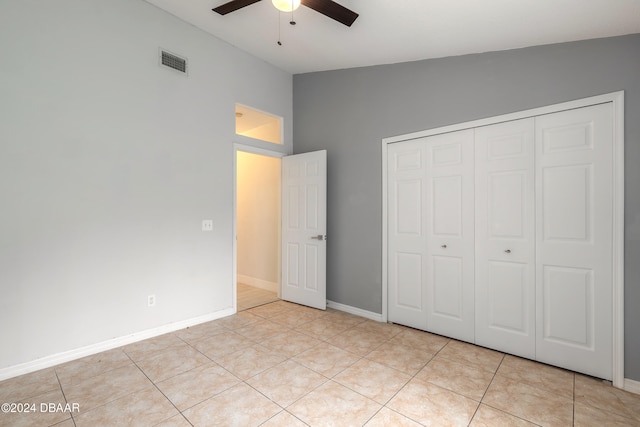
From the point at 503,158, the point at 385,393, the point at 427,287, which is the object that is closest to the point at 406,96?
the point at 503,158

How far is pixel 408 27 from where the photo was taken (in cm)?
258

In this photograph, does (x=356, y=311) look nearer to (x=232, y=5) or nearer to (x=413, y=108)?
(x=413, y=108)

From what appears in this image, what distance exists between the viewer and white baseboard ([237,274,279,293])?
4816 millimetres

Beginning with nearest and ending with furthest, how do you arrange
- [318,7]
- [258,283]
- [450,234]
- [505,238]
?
[318,7] → [505,238] → [450,234] → [258,283]

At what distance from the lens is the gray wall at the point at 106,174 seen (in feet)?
7.57

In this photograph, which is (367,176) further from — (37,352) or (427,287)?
(37,352)

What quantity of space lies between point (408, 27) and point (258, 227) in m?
3.66

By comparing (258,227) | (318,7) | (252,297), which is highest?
(318,7)

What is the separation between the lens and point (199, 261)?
133 inches

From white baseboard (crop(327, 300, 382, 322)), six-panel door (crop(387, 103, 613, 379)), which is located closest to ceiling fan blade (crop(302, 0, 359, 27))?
six-panel door (crop(387, 103, 613, 379))

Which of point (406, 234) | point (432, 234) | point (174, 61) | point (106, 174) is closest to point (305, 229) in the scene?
point (406, 234)

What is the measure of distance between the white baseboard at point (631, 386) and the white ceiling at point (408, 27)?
8.20 feet

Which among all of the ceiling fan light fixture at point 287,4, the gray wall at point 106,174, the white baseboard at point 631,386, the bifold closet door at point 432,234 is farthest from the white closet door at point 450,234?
the gray wall at point 106,174

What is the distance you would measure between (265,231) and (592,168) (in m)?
4.12
